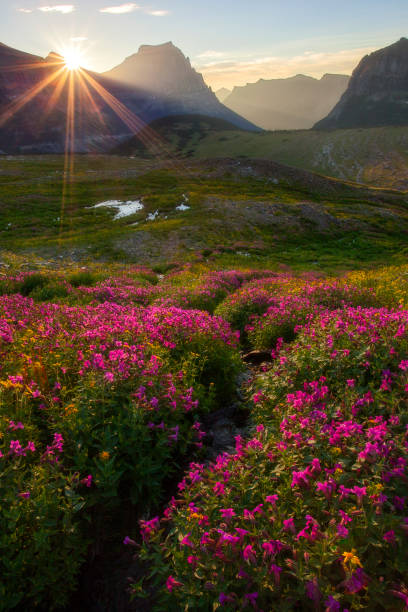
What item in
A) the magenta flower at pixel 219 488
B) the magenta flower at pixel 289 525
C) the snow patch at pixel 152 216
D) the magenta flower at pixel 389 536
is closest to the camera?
the magenta flower at pixel 389 536

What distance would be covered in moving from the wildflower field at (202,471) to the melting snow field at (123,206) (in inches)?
1725

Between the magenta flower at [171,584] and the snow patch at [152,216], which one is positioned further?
the snow patch at [152,216]

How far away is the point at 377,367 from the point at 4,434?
17.8 feet

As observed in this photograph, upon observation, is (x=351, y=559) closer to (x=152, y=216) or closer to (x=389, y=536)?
(x=389, y=536)

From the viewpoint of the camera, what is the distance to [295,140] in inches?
6353

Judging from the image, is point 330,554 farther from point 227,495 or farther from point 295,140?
point 295,140

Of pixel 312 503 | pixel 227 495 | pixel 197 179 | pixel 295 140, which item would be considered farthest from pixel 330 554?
pixel 295 140

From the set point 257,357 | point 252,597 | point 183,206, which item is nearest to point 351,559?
point 252,597

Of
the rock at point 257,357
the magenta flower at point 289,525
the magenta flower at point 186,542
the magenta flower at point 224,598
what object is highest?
the magenta flower at point 289,525

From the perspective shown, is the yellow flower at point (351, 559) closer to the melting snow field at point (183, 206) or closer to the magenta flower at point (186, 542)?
the magenta flower at point (186, 542)

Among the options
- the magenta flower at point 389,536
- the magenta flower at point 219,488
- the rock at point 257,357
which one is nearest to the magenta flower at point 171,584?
the magenta flower at point 219,488

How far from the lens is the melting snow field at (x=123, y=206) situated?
49.7m

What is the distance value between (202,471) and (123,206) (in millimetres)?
53841

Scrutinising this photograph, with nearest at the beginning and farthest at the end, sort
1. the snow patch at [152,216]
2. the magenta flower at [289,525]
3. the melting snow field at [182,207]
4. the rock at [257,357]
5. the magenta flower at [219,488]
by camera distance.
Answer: the magenta flower at [289,525], the magenta flower at [219,488], the rock at [257,357], the snow patch at [152,216], the melting snow field at [182,207]
